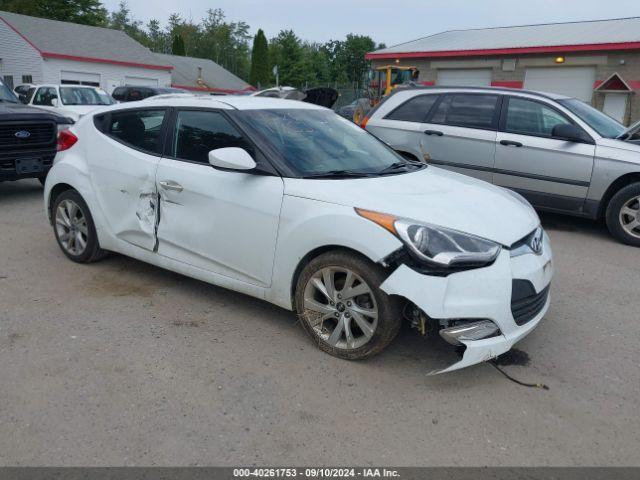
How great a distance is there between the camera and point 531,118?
704cm

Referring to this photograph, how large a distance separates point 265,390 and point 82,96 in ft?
47.1

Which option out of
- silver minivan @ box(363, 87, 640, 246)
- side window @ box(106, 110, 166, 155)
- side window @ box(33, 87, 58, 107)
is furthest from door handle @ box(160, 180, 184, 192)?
side window @ box(33, 87, 58, 107)

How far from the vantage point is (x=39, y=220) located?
7.00 metres

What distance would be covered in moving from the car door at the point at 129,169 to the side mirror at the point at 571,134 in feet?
15.4

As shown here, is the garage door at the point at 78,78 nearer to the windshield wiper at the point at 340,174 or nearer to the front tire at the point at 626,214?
the front tire at the point at 626,214

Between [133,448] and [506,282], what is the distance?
2178 mm

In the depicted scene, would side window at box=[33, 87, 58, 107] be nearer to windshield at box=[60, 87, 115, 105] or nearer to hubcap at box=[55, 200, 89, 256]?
windshield at box=[60, 87, 115, 105]

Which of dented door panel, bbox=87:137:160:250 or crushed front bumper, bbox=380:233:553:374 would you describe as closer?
crushed front bumper, bbox=380:233:553:374

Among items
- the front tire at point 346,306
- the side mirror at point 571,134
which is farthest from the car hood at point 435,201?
the side mirror at point 571,134

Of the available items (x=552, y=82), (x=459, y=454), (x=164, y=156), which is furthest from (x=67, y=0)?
(x=459, y=454)

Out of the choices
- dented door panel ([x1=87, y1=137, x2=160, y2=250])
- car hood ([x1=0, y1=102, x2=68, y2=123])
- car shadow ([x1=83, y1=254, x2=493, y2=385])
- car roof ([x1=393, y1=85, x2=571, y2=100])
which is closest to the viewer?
Answer: car shadow ([x1=83, y1=254, x2=493, y2=385])

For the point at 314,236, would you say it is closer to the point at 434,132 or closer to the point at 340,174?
the point at 340,174

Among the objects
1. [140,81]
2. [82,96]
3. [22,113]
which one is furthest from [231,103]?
[140,81]

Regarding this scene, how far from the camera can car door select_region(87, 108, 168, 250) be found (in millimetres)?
4418
